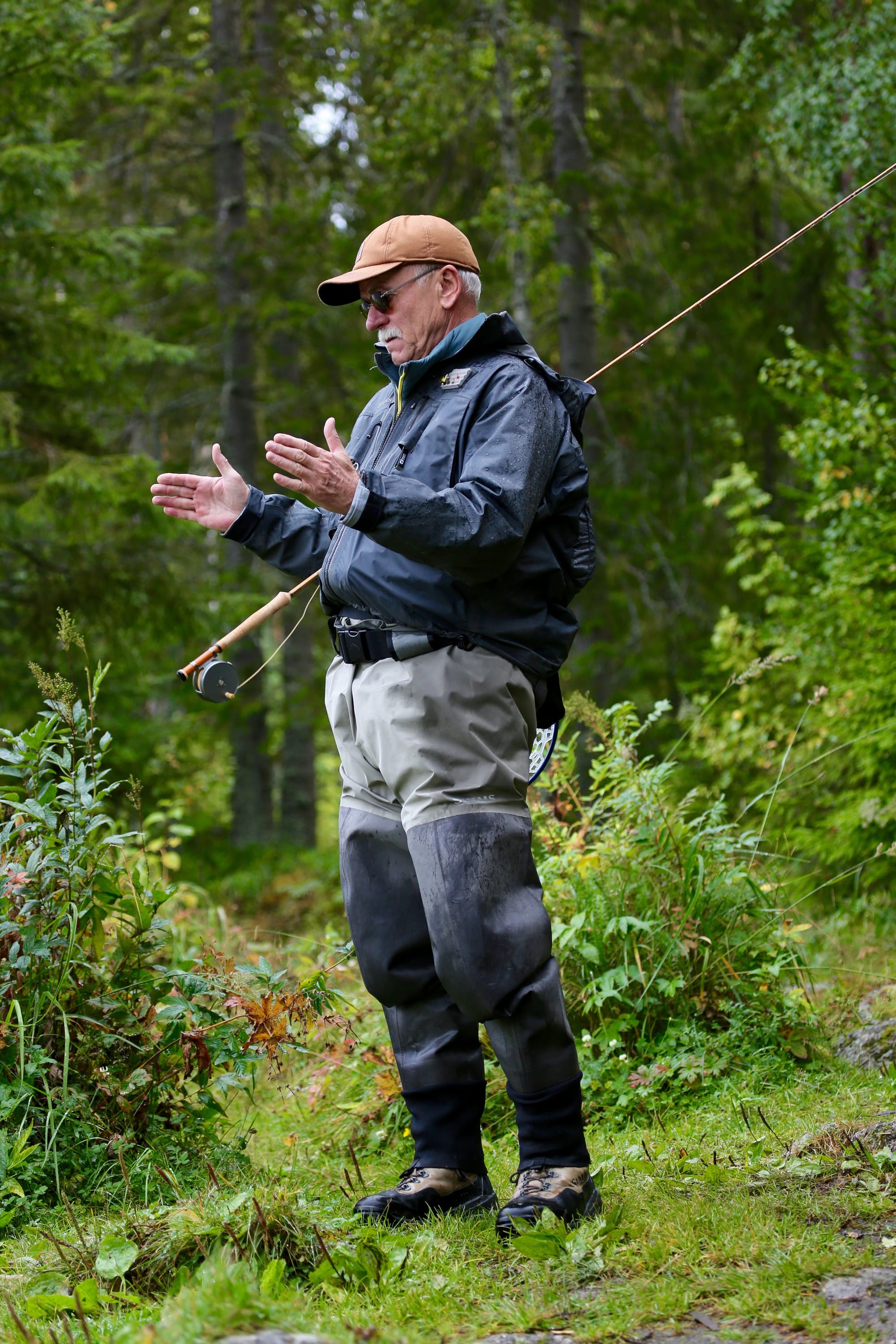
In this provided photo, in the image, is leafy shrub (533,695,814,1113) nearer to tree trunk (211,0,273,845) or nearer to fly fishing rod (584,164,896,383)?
fly fishing rod (584,164,896,383)

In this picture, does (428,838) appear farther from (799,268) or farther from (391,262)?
(799,268)

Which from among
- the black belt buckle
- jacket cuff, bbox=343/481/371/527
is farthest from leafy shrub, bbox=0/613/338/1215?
jacket cuff, bbox=343/481/371/527

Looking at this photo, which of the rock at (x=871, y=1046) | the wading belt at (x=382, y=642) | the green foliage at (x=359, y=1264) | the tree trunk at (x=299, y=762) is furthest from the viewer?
the tree trunk at (x=299, y=762)

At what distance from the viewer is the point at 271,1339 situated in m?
1.83

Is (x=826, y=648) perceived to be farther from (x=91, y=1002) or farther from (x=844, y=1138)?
(x=91, y=1002)

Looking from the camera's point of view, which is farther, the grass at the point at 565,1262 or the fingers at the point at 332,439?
the fingers at the point at 332,439

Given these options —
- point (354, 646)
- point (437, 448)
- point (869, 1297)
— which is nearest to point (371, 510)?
point (437, 448)

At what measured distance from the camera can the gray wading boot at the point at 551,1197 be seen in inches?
102

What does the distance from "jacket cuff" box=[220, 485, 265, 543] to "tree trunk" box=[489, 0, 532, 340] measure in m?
5.98

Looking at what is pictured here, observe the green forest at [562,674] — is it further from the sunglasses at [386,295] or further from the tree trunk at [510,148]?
the sunglasses at [386,295]

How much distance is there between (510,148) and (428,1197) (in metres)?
7.85

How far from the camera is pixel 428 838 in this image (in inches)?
105

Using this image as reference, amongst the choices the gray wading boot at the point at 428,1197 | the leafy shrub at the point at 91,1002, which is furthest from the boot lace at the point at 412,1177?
the leafy shrub at the point at 91,1002

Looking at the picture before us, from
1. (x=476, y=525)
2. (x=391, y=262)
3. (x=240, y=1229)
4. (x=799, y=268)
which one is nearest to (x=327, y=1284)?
(x=240, y=1229)
